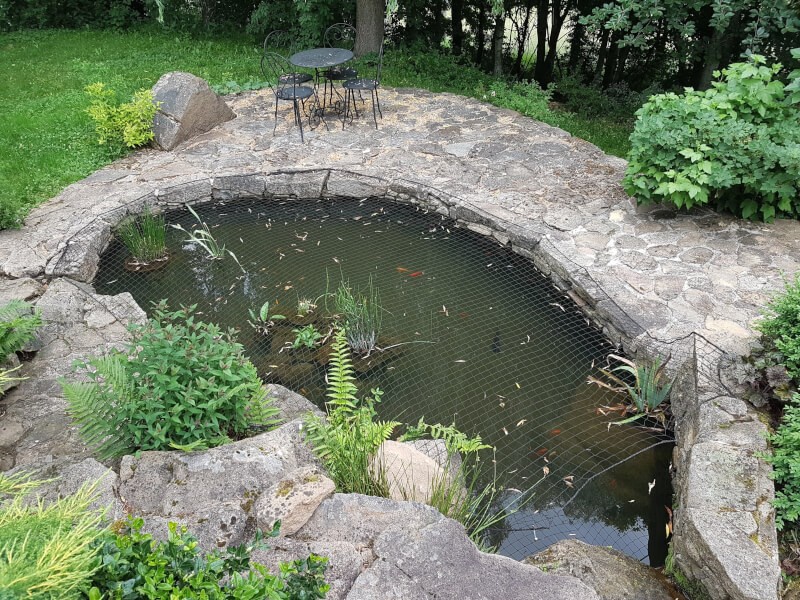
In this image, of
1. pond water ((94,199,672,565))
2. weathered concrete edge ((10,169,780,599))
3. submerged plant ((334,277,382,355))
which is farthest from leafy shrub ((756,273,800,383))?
submerged plant ((334,277,382,355))

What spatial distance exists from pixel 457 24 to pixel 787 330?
930 centimetres

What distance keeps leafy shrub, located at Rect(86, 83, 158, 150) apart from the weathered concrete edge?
3.50 feet

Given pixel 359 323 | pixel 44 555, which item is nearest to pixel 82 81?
pixel 359 323

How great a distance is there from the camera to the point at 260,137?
682cm

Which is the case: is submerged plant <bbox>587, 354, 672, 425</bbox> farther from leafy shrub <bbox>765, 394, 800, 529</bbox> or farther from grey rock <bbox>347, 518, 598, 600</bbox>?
grey rock <bbox>347, 518, 598, 600</bbox>

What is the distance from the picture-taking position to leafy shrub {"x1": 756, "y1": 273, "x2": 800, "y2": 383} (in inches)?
124

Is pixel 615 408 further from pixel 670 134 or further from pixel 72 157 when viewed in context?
pixel 72 157

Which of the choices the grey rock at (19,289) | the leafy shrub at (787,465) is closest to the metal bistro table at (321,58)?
the grey rock at (19,289)

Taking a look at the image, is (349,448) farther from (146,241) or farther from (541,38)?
(541,38)

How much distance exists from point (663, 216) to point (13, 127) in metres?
6.81

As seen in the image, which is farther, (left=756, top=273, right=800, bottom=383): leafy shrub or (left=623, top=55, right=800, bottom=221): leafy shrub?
(left=623, top=55, right=800, bottom=221): leafy shrub

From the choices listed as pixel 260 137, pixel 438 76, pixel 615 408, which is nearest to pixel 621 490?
pixel 615 408

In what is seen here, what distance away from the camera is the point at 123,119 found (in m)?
6.45

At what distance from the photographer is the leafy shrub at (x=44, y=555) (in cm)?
120
